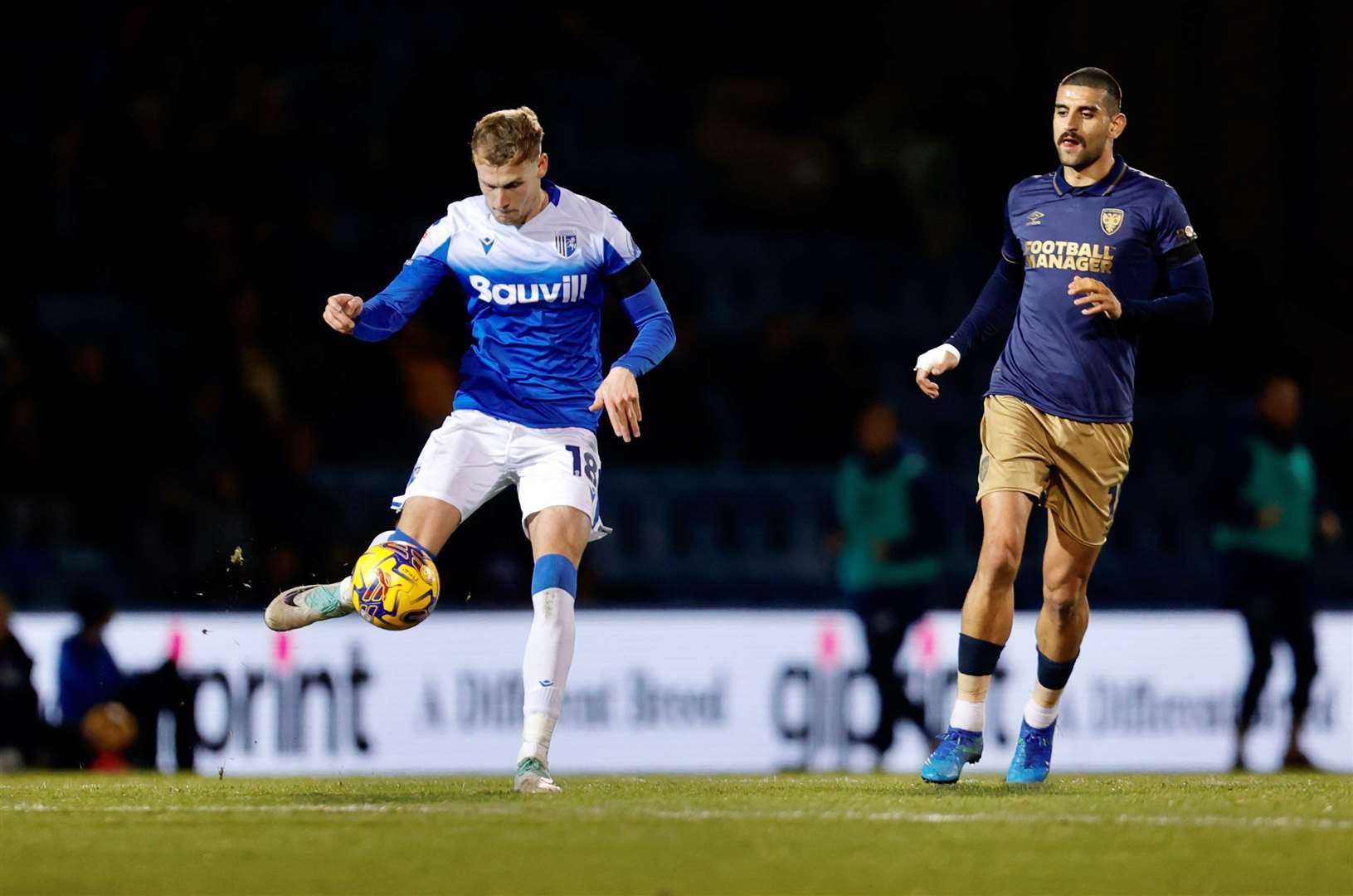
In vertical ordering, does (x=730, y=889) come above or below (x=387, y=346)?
below

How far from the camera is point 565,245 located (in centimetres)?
726

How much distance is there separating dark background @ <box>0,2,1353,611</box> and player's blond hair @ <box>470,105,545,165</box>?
13.2 feet

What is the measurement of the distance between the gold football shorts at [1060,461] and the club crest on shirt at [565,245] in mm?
1564

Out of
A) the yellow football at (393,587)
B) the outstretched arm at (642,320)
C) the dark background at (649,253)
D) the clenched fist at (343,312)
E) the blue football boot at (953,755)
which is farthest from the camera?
the dark background at (649,253)

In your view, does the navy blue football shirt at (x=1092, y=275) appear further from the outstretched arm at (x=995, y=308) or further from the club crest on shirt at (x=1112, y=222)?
the outstretched arm at (x=995, y=308)

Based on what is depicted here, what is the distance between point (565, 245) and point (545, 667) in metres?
1.45

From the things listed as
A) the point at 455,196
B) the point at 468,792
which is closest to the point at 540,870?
the point at 468,792

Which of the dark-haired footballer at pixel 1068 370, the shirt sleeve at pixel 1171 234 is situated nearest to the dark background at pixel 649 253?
the dark-haired footballer at pixel 1068 370

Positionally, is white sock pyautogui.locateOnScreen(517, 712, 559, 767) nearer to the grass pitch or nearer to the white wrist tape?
the grass pitch

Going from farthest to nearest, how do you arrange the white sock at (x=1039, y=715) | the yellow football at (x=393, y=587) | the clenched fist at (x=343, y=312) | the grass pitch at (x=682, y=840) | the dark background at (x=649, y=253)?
the dark background at (x=649, y=253), the white sock at (x=1039, y=715), the clenched fist at (x=343, y=312), the yellow football at (x=393, y=587), the grass pitch at (x=682, y=840)

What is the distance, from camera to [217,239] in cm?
1451

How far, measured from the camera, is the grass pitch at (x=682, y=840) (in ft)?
16.7

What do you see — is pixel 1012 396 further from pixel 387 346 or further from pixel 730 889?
pixel 387 346

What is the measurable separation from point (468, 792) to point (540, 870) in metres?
1.98
